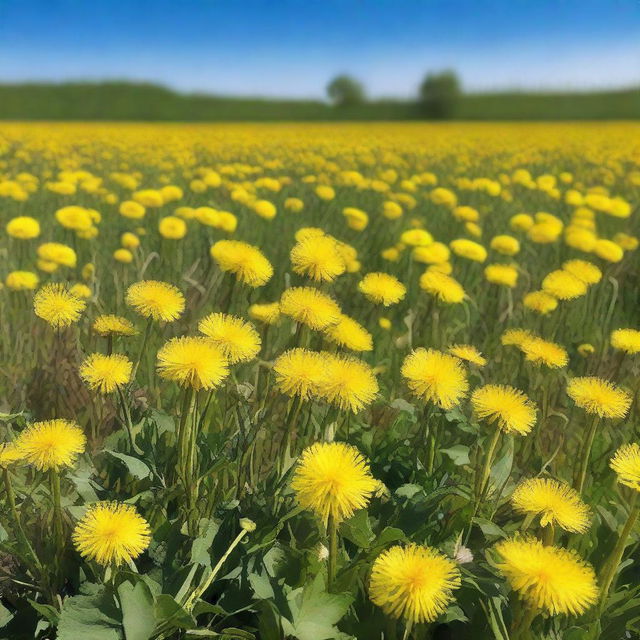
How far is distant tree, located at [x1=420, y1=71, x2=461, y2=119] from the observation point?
34656 mm

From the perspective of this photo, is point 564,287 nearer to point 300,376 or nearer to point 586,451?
point 586,451

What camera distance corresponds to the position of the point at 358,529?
101cm

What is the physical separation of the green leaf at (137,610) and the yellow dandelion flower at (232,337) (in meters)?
0.38

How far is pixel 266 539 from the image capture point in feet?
3.15

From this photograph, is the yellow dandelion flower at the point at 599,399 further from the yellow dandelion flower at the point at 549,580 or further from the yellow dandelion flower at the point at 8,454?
the yellow dandelion flower at the point at 8,454

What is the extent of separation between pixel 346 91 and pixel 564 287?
36103 millimetres

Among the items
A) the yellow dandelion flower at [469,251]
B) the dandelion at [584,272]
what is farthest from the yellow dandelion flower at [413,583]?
the yellow dandelion flower at [469,251]

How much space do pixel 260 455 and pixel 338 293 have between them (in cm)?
130

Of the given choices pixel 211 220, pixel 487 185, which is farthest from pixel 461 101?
pixel 211 220

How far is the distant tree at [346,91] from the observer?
114ft

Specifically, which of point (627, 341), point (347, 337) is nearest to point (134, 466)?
point (347, 337)

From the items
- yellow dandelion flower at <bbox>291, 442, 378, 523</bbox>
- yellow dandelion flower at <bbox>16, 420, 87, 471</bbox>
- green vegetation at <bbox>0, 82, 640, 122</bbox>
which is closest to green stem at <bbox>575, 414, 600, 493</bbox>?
yellow dandelion flower at <bbox>291, 442, 378, 523</bbox>

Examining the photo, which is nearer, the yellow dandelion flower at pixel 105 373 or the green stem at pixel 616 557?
the green stem at pixel 616 557

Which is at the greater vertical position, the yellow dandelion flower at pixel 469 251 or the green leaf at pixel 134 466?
the yellow dandelion flower at pixel 469 251
